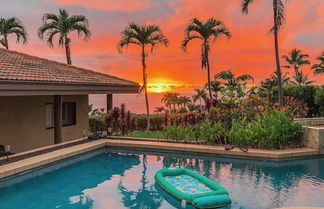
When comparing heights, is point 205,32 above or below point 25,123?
above

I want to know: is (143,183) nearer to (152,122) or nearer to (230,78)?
(152,122)

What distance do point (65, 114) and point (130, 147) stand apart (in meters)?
4.19

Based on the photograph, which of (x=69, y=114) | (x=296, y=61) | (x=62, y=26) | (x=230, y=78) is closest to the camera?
(x=69, y=114)

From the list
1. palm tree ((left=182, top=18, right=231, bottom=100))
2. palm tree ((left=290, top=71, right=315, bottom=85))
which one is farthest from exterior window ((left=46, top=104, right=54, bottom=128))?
palm tree ((left=290, top=71, right=315, bottom=85))

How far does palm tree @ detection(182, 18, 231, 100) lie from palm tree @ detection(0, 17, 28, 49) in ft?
51.8

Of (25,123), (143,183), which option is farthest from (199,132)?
(25,123)

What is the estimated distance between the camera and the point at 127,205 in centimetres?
789

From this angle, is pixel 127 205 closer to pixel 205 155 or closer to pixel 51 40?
pixel 205 155

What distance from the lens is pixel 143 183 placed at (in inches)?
386

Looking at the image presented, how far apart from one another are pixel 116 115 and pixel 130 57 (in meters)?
13.8

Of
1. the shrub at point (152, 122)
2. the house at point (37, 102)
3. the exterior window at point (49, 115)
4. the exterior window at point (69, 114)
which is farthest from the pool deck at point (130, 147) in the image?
the shrub at point (152, 122)

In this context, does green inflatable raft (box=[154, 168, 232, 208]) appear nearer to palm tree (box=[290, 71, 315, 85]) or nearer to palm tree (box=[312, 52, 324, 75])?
palm tree (box=[312, 52, 324, 75])

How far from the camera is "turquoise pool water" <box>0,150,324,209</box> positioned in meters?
8.06

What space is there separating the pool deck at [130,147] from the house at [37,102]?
5.62ft
